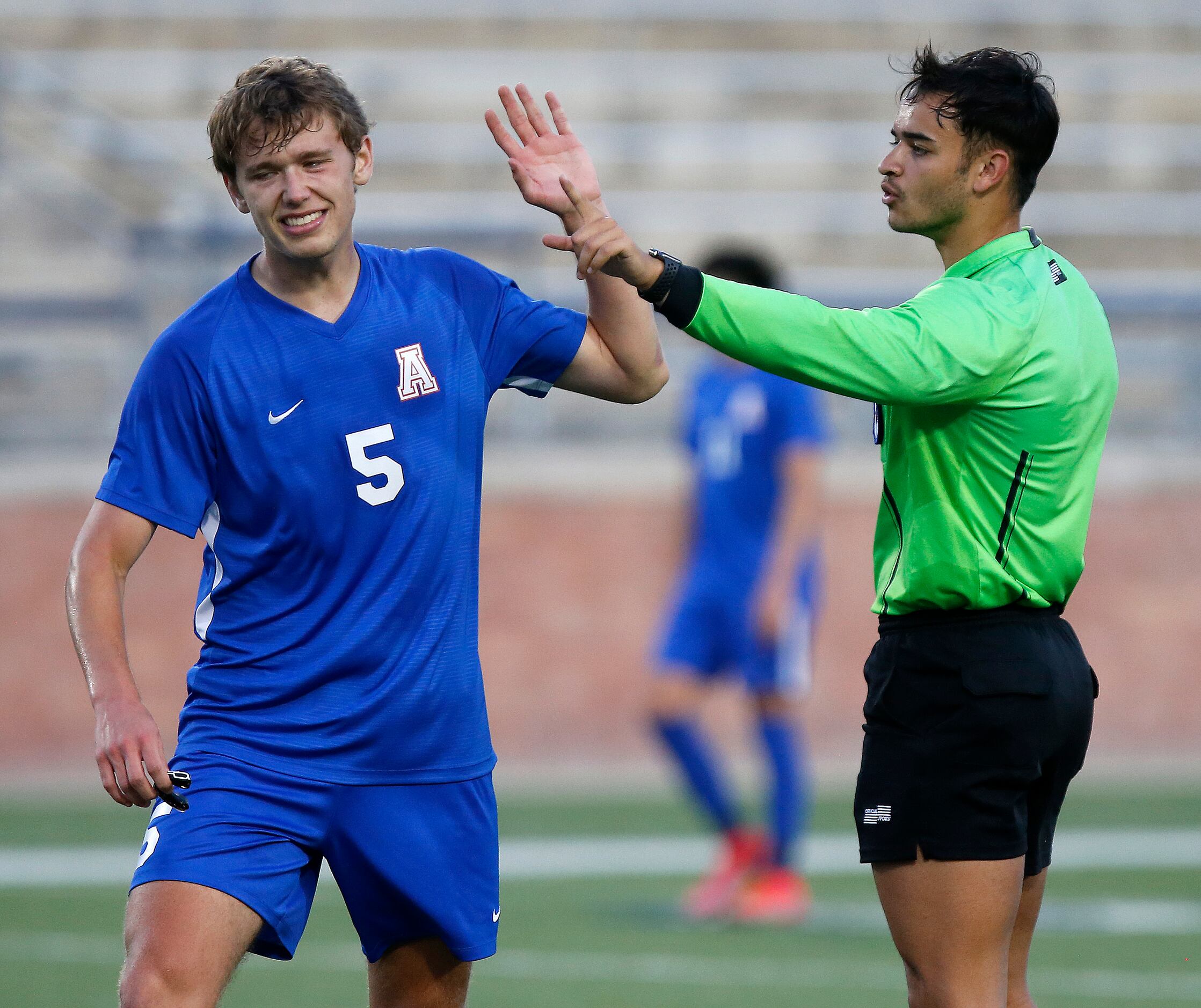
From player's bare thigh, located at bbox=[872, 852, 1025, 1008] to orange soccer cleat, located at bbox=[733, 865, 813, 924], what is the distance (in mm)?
3413

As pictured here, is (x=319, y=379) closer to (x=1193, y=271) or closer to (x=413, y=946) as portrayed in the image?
(x=413, y=946)

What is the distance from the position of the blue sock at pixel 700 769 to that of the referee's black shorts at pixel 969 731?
3.54 metres

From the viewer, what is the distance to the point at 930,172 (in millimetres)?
3453

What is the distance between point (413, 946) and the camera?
352 cm

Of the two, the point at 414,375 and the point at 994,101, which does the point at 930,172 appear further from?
the point at 414,375

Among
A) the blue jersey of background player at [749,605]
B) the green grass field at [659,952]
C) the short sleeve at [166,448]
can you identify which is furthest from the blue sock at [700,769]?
the short sleeve at [166,448]

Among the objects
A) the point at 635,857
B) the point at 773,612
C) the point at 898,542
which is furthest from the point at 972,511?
the point at 635,857

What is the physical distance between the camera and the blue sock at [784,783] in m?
6.93

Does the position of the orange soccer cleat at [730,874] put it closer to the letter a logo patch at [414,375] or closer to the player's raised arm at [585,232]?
the player's raised arm at [585,232]

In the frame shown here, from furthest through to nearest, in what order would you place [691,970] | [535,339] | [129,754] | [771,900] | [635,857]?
[635,857] < [771,900] < [691,970] < [535,339] < [129,754]

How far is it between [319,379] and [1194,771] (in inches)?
319

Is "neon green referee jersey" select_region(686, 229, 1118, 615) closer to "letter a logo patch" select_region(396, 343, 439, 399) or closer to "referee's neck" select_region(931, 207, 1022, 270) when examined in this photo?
"referee's neck" select_region(931, 207, 1022, 270)

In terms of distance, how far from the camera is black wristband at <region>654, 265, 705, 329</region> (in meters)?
3.26

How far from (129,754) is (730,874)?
419 centimetres
